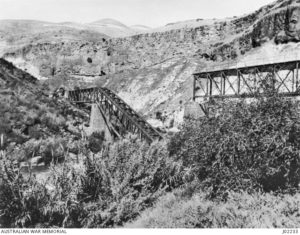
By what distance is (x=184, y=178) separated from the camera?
1109 centimetres

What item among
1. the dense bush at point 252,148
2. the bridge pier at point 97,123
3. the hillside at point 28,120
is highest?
the dense bush at point 252,148

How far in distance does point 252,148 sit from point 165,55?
257ft

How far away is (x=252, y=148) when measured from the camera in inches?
393

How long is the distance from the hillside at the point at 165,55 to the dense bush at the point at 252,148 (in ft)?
91.8

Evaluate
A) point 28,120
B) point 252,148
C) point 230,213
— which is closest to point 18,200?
point 230,213

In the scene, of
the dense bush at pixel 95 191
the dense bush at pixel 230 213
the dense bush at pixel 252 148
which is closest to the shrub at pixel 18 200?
the dense bush at pixel 95 191

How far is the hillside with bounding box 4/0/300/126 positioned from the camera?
55.8 meters

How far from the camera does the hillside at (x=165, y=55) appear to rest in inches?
2199

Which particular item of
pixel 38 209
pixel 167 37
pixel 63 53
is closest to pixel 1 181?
pixel 38 209

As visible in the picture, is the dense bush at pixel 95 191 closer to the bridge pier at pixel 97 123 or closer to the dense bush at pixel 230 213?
the dense bush at pixel 230 213

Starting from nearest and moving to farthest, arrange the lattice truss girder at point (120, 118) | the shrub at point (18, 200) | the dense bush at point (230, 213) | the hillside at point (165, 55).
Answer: the dense bush at point (230, 213) < the shrub at point (18, 200) < the lattice truss girder at point (120, 118) < the hillside at point (165, 55)

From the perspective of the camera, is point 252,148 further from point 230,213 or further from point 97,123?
point 97,123

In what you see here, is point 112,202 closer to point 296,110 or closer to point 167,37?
point 296,110

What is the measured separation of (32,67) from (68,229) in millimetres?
104289
